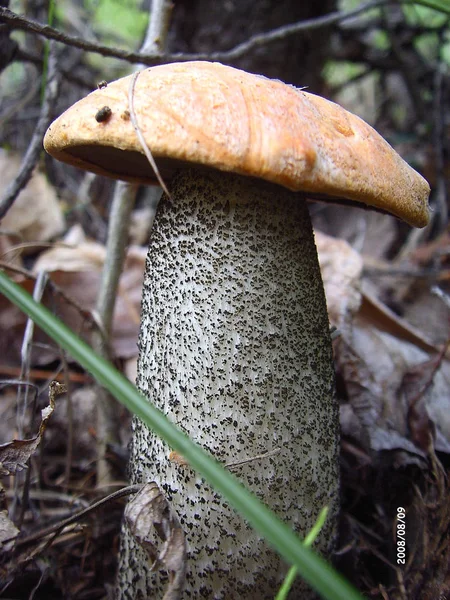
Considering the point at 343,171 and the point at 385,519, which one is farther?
the point at 385,519

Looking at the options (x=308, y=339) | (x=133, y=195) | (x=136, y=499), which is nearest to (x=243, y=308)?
(x=308, y=339)

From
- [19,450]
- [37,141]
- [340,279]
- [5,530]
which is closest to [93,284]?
[37,141]

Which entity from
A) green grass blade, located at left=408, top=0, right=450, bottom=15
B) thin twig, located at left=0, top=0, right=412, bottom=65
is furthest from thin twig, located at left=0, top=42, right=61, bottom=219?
green grass blade, located at left=408, top=0, right=450, bottom=15

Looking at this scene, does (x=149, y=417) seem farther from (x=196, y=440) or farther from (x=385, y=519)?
(x=385, y=519)

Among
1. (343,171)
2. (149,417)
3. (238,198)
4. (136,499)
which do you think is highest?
(343,171)

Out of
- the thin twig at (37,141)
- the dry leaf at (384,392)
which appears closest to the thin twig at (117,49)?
the thin twig at (37,141)

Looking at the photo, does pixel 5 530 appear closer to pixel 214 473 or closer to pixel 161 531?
pixel 161 531
